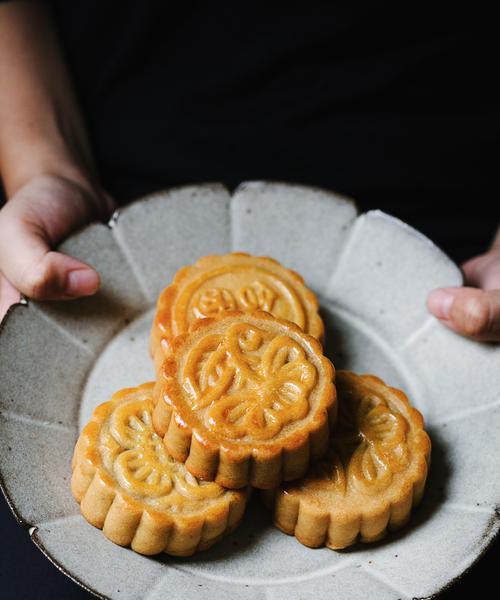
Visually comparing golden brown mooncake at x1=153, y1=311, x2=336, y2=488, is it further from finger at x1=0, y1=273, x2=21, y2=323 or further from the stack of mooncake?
finger at x1=0, y1=273, x2=21, y2=323

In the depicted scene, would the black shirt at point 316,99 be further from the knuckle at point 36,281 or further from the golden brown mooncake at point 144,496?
the golden brown mooncake at point 144,496

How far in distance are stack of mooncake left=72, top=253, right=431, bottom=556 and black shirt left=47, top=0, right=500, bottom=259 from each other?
2.55 ft

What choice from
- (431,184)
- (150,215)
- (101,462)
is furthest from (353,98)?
(101,462)

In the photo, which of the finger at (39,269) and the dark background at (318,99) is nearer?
the finger at (39,269)

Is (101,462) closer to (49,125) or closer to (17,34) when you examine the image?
(49,125)

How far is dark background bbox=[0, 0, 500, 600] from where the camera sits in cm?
234

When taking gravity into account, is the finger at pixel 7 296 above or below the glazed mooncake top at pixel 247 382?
below

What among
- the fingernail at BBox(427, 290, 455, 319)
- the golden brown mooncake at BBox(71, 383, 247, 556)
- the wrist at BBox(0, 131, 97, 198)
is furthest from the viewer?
the wrist at BBox(0, 131, 97, 198)

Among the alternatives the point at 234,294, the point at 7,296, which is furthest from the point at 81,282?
the point at 234,294

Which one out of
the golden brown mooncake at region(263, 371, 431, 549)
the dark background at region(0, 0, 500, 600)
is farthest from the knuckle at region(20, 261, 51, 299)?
the golden brown mooncake at region(263, 371, 431, 549)

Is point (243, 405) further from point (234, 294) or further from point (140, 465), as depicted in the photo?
point (234, 294)

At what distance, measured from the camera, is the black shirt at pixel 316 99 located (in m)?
2.34

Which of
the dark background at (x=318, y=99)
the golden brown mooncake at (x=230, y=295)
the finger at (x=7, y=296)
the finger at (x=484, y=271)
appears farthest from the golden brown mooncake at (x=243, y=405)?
the dark background at (x=318, y=99)

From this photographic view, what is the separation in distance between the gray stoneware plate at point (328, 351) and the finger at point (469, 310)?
0.06 metres
